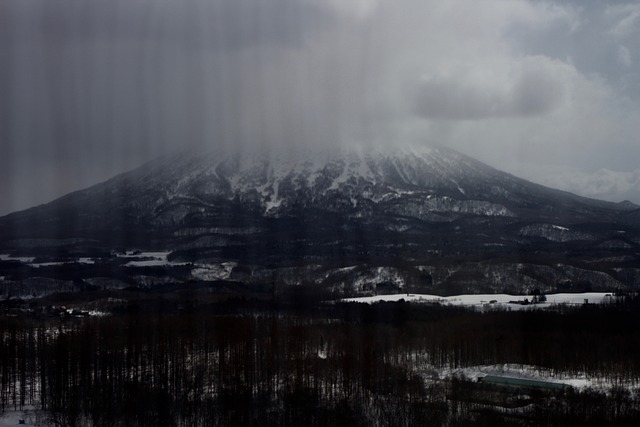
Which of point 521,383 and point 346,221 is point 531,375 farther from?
point 346,221

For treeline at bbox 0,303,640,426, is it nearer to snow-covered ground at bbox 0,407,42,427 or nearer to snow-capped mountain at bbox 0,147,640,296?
snow-covered ground at bbox 0,407,42,427

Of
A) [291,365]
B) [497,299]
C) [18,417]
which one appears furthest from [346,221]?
[18,417]

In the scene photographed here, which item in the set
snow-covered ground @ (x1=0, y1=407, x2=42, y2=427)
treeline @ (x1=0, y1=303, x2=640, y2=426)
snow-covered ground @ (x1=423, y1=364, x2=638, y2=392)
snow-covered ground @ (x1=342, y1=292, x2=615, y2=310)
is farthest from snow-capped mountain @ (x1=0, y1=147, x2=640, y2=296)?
snow-covered ground @ (x1=0, y1=407, x2=42, y2=427)

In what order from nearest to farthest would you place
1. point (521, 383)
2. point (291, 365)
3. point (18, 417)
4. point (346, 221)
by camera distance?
point (18, 417) → point (521, 383) → point (291, 365) → point (346, 221)

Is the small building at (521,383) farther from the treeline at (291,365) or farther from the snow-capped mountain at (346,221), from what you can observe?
the snow-capped mountain at (346,221)

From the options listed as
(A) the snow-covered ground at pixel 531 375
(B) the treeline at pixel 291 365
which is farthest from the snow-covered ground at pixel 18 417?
(A) the snow-covered ground at pixel 531 375

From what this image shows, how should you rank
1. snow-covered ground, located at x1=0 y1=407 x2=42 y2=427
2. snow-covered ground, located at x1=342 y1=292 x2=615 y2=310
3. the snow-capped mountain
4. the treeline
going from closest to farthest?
1. snow-covered ground, located at x1=0 y1=407 x2=42 y2=427
2. the treeline
3. snow-covered ground, located at x1=342 y1=292 x2=615 y2=310
4. the snow-capped mountain
